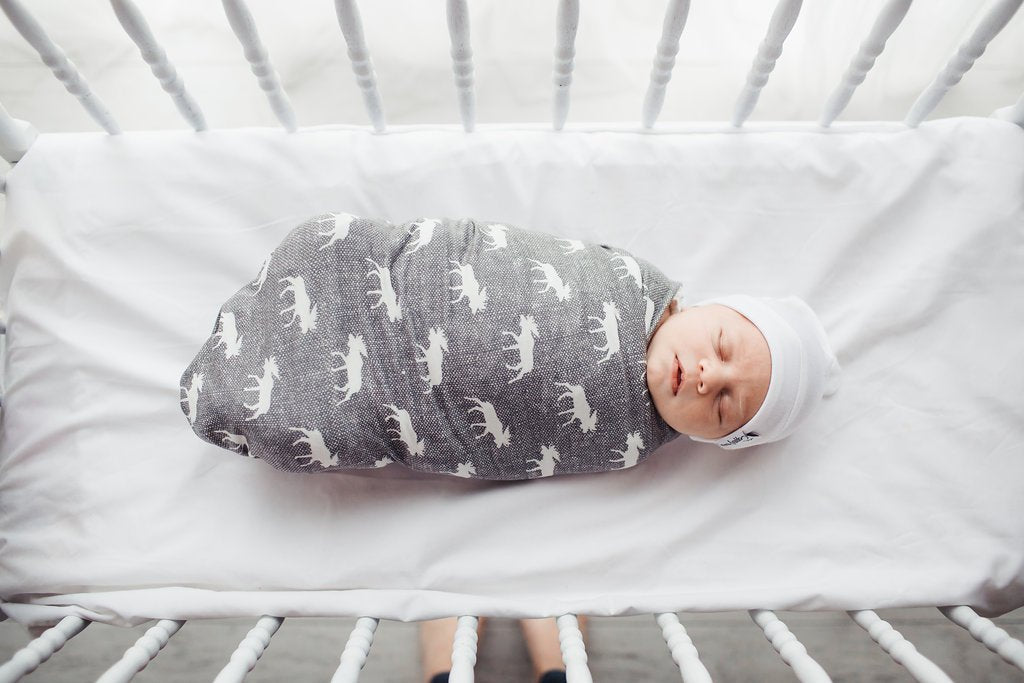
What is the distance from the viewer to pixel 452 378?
868mm

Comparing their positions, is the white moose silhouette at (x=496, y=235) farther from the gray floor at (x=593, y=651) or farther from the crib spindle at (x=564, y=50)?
the gray floor at (x=593, y=651)

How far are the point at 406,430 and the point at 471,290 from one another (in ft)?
0.59

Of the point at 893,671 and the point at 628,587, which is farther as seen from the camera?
the point at 893,671

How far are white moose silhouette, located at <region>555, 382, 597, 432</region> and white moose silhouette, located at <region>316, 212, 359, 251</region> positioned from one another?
311mm

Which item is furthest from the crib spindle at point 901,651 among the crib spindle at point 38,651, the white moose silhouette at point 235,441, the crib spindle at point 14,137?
the crib spindle at point 14,137

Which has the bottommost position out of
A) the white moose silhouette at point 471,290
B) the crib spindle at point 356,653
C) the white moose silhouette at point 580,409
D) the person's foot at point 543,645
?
the person's foot at point 543,645

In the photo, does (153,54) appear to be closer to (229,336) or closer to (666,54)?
(229,336)

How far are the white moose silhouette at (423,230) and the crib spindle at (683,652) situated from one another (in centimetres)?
52

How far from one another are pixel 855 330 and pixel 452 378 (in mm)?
557

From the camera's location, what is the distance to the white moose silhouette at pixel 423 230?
91cm

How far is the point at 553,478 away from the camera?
992 millimetres

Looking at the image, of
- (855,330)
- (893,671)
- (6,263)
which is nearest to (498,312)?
(855,330)

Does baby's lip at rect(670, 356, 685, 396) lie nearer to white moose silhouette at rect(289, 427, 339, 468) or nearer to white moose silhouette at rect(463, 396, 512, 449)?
white moose silhouette at rect(463, 396, 512, 449)

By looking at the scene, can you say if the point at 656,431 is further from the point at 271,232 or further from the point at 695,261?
the point at 271,232
